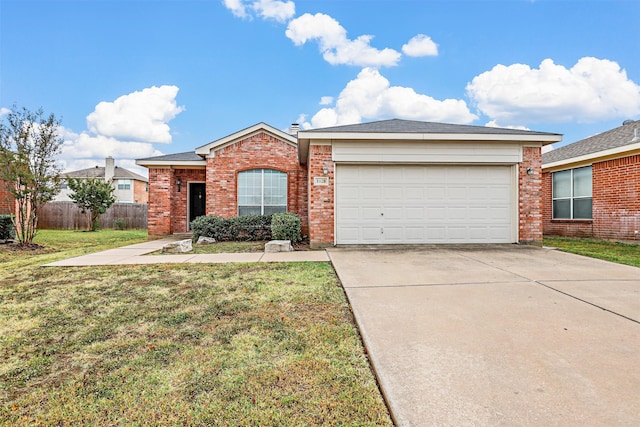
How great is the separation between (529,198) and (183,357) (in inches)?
376

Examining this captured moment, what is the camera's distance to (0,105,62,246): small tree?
370 inches

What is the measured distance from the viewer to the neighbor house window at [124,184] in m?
31.8

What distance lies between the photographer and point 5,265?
6516 mm

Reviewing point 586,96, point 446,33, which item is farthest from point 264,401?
point 586,96

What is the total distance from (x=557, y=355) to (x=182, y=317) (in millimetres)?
3388

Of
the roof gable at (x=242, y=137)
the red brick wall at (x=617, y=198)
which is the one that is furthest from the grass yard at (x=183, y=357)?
the red brick wall at (x=617, y=198)

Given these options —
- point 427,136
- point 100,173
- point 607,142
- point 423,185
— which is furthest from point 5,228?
point 100,173

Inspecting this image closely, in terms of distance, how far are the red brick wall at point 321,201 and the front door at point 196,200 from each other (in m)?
7.33

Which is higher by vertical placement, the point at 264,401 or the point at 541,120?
the point at 541,120

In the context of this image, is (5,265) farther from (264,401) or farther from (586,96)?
(586,96)

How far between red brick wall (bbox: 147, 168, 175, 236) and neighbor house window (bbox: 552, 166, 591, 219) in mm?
15617

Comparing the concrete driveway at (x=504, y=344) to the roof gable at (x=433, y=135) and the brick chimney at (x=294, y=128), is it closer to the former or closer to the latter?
the roof gable at (x=433, y=135)

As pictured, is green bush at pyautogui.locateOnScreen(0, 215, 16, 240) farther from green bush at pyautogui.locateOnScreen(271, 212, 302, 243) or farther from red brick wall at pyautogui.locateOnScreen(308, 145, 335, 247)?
red brick wall at pyautogui.locateOnScreen(308, 145, 335, 247)

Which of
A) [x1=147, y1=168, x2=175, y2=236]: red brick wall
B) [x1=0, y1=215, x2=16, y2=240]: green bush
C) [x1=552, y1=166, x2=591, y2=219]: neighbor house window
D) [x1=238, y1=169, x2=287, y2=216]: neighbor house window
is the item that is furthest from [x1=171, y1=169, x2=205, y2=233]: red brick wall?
[x1=552, y1=166, x2=591, y2=219]: neighbor house window
